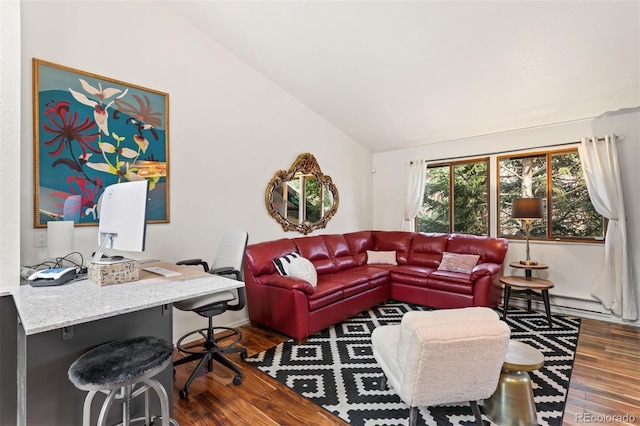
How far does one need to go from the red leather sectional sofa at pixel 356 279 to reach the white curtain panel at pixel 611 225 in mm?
1051

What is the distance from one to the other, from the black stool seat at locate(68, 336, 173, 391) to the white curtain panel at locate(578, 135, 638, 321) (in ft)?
15.0

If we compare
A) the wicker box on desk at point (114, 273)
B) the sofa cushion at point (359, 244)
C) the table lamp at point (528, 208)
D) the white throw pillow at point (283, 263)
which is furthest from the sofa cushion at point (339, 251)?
the wicker box on desk at point (114, 273)

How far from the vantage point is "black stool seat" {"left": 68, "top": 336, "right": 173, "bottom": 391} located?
4.00 ft

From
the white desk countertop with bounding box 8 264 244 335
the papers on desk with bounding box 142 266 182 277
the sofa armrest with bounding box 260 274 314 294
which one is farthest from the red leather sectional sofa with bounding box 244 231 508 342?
the white desk countertop with bounding box 8 264 244 335

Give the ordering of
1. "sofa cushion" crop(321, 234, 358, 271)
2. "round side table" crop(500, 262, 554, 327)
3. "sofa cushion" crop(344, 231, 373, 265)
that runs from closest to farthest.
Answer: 1. "round side table" crop(500, 262, 554, 327)
2. "sofa cushion" crop(321, 234, 358, 271)
3. "sofa cushion" crop(344, 231, 373, 265)

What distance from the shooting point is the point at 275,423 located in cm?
188

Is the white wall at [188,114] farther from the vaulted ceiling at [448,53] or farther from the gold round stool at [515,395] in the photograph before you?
the gold round stool at [515,395]

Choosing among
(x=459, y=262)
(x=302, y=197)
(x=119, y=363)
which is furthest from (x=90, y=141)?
(x=459, y=262)

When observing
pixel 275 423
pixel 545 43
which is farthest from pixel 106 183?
pixel 545 43

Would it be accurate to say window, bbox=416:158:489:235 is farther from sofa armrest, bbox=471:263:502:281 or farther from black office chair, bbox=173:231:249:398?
black office chair, bbox=173:231:249:398

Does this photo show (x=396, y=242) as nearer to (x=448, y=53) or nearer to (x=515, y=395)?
(x=448, y=53)

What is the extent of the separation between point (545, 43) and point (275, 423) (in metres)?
3.74

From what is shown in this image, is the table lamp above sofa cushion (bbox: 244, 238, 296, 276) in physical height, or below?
above

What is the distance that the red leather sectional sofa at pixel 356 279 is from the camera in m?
3.11
